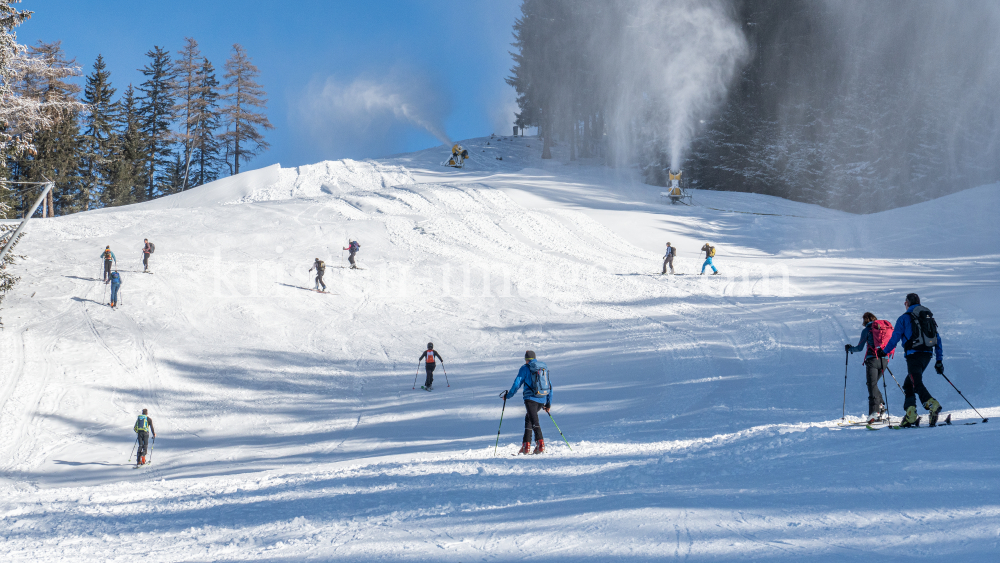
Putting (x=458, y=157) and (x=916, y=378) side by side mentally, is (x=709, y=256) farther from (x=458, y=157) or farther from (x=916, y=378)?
(x=458, y=157)

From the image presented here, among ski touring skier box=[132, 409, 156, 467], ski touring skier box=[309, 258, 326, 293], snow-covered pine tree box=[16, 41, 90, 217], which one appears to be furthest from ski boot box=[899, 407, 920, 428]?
snow-covered pine tree box=[16, 41, 90, 217]

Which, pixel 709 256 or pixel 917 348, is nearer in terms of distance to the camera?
pixel 917 348

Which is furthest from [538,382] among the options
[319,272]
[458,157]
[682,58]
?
[682,58]

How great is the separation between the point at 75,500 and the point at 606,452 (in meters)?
6.61

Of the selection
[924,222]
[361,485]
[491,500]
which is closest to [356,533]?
[491,500]

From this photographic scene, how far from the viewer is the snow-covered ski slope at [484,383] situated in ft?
16.5

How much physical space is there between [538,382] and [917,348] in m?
4.87

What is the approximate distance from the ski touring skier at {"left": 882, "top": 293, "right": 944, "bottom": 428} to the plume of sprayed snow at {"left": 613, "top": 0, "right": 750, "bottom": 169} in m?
44.1

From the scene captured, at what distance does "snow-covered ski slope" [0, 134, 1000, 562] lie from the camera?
5020mm

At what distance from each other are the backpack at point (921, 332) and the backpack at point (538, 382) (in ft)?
15.3

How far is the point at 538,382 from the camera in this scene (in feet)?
28.3

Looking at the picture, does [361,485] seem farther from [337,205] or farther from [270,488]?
[337,205]

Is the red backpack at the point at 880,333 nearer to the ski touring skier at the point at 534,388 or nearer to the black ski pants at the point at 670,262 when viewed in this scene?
the ski touring skier at the point at 534,388

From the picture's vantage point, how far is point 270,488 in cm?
719
